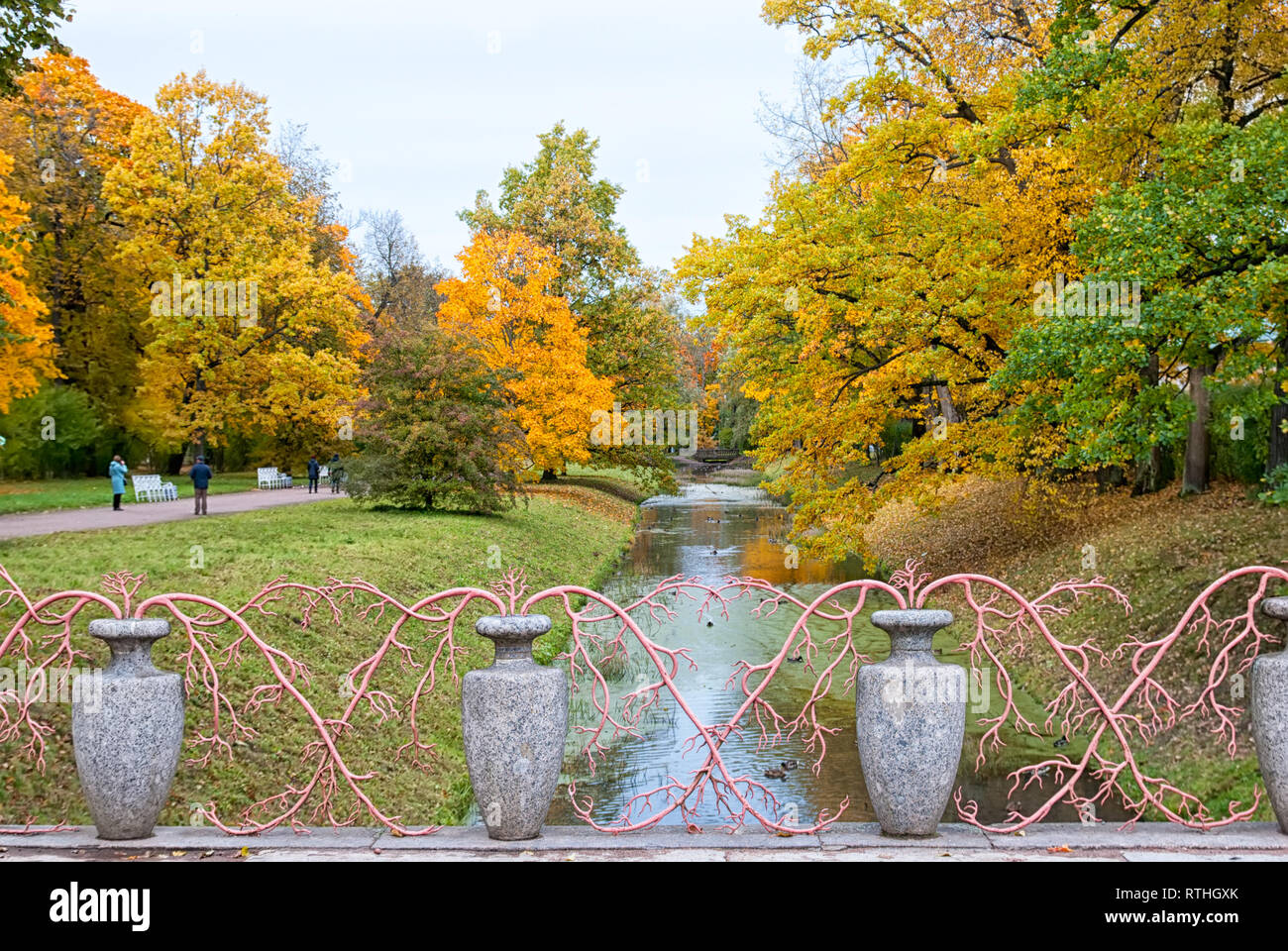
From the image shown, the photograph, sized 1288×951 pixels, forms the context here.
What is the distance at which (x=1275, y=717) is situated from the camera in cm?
554

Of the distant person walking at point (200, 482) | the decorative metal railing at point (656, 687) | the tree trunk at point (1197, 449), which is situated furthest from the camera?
the distant person walking at point (200, 482)

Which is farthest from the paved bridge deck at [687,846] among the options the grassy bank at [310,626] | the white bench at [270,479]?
the white bench at [270,479]

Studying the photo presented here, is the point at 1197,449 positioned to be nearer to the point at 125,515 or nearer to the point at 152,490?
the point at 125,515

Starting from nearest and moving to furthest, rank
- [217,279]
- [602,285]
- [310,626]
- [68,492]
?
[310,626], [68,492], [217,279], [602,285]

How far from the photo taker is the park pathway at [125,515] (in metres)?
20.7

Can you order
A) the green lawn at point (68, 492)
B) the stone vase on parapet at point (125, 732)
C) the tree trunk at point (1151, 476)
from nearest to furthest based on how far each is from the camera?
1. the stone vase on parapet at point (125, 732)
2. the tree trunk at point (1151, 476)
3. the green lawn at point (68, 492)

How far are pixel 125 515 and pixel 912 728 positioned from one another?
23434 mm

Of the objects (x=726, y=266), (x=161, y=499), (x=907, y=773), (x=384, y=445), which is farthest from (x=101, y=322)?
(x=907, y=773)

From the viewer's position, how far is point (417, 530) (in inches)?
883

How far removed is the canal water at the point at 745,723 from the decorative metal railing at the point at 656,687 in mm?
171

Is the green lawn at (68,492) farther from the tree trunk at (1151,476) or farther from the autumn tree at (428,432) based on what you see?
the tree trunk at (1151,476)

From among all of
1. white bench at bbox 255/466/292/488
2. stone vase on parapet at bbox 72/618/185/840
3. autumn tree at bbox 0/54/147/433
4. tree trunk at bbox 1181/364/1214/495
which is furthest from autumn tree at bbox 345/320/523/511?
stone vase on parapet at bbox 72/618/185/840

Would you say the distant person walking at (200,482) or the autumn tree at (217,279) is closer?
the distant person walking at (200,482)

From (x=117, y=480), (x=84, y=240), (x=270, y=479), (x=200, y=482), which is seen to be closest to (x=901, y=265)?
(x=200, y=482)
